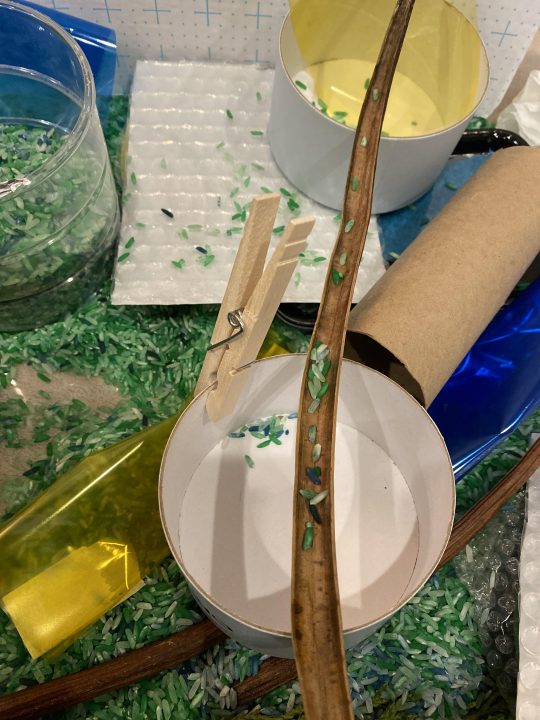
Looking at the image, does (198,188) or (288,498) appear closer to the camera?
(288,498)

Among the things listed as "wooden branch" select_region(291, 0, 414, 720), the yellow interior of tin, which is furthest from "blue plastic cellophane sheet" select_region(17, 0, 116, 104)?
"wooden branch" select_region(291, 0, 414, 720)

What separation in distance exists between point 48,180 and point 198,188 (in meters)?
0.27

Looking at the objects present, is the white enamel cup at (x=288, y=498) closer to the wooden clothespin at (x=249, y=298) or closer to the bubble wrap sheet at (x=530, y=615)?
the wooden clothespin at (x=249, y=298)

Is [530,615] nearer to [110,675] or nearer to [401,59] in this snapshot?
[110,675]

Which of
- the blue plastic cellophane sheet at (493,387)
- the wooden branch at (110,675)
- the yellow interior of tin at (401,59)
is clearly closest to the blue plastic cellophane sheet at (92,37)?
the yellow interior of tin at (401,59)

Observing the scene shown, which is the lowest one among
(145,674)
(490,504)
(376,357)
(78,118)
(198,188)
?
(145,674)

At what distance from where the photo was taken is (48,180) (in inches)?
37.2

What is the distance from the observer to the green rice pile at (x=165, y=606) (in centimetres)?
85

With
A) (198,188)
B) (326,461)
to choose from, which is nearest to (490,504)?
(326,461)

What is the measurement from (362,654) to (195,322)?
554mm

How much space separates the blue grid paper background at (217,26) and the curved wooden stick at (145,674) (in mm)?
865

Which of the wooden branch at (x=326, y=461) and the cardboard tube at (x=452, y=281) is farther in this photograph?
the cardboard tube at (x=452, y=281)

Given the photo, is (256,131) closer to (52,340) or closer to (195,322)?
(195,322)

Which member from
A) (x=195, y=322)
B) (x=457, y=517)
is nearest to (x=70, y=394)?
(x=195, y=322)
